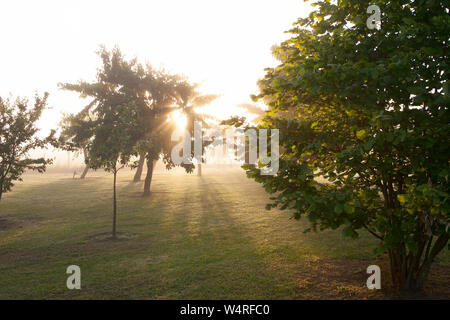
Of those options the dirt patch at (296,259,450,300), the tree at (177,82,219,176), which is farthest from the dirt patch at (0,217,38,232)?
the dirt patch at (296,259,450,300)

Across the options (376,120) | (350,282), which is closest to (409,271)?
(350,282)

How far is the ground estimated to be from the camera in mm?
6796

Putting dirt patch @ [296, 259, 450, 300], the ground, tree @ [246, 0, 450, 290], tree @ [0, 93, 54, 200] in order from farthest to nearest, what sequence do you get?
tree @ [0, 93, 54, 200] → the ground → dirt patch @ [296, 259, 450, 300] → tree @ [246, 0, 450, 290]

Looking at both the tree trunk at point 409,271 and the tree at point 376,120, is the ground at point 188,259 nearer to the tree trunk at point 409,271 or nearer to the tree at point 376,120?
the tree trunk at point 409,271

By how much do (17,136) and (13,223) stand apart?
465cm

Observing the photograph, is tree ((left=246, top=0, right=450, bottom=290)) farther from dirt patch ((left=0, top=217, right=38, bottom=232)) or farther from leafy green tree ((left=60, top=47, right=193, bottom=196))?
leafy green tree ((left=60, top=47, right=193, bottom=196))

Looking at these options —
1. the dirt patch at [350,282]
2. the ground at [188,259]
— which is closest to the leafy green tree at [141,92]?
the ground at [188,259]

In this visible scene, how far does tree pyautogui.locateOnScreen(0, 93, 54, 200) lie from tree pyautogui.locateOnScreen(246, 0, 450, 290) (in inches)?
480

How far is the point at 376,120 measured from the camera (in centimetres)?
430

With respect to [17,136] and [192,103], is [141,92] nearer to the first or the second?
[192,103]

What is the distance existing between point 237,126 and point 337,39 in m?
2.31

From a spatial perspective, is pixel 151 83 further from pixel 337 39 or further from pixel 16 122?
pixel 337 39
